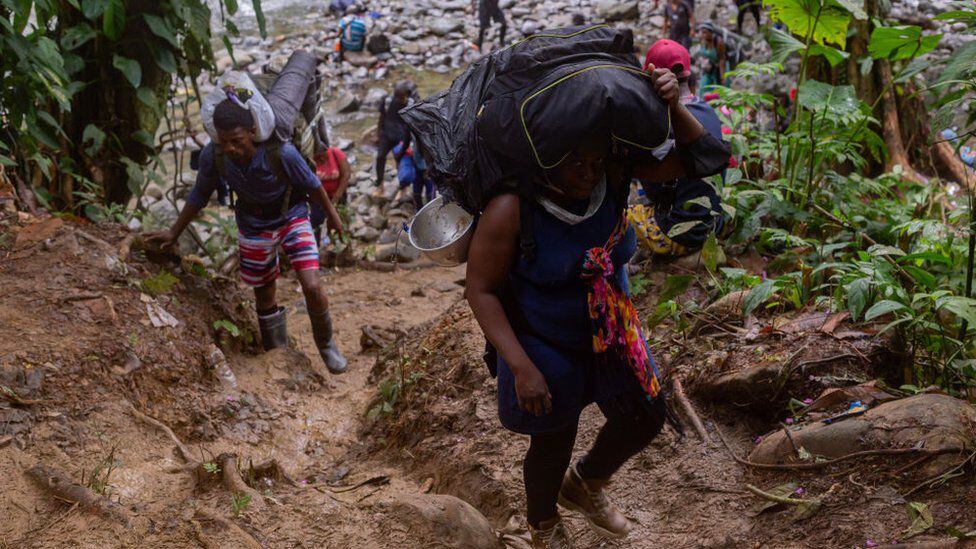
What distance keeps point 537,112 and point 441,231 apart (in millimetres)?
545

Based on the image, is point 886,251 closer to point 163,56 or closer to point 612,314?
point 612,314

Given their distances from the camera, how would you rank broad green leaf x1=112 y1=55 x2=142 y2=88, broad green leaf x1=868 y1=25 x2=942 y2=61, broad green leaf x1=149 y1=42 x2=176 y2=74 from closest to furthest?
broad green leaf x1=868 y1=25 x2=942 y2=61 < broad green leaf x1=112 y1=55 x2=142 y2=88 < broad green leaf x1=149 y1=42 x2=176 y2=74

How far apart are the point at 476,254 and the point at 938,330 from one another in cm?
176

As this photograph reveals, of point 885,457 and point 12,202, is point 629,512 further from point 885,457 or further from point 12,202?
point 12,202

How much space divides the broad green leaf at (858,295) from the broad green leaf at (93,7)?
4.34 metres

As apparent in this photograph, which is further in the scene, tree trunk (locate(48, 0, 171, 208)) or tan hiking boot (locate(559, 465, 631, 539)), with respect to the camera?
tree trunk (locate(48, 0, 171, 208))

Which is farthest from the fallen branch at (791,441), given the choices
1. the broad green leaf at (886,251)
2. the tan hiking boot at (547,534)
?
the broad green leaf at (886,251)

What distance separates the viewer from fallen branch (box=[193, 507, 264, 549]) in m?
2.83

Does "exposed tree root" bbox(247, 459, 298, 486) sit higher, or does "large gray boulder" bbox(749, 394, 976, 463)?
"large gray boulder" bbox(749, 394, 976, 463)

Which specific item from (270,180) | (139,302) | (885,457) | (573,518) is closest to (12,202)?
(139,302)

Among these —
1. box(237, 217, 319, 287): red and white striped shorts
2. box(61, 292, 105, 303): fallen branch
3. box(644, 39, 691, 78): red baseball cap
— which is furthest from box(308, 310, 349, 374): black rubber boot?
box(644, 39, 691, 78): red baseball cap

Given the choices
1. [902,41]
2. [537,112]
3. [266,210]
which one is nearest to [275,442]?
[266,210]

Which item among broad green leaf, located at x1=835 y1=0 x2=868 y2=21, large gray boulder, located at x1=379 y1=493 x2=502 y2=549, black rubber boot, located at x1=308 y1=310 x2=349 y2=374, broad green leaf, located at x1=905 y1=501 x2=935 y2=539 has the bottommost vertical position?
black rubber boot, located at x1=308 y1=310 x2=349 y2=374

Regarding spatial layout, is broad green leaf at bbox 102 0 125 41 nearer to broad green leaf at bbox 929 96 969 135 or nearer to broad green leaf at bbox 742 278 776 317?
broad green leaf at bbox 742 278 776 317
